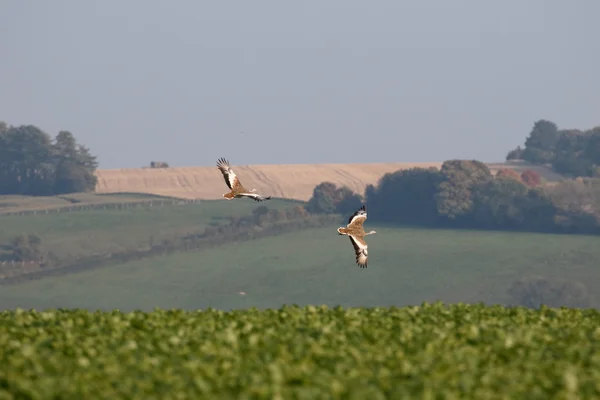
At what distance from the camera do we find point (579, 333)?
21.1 metres

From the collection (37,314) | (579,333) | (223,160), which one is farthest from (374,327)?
(223,160)

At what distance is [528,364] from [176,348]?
15.9ft

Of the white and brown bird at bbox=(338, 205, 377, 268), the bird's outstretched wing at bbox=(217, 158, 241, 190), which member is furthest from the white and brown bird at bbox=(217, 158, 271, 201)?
the white and brown bird at bbox=(338, 205, 377, 268)

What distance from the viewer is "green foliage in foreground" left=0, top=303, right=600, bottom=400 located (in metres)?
14.4

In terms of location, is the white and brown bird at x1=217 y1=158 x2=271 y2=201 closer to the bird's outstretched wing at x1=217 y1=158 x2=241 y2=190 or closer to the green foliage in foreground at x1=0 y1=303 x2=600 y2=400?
the bird's outstretched wing at x1=217 y1=158 x2=241 y2=190

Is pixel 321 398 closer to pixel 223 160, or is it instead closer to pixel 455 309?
pixel 455 309

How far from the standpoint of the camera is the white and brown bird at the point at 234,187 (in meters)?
29.2

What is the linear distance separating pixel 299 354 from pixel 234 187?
43.2 ft

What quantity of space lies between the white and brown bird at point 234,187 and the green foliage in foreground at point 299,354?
5.49 m

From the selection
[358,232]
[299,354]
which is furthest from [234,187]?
[299,354]

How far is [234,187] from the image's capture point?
30.1 m

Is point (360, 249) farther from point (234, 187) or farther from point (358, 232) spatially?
point (234, 187)

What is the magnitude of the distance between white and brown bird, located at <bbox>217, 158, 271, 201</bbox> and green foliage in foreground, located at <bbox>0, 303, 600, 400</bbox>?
5.49m

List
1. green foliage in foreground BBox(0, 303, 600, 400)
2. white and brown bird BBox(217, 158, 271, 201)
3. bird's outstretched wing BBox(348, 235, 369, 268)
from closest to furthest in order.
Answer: green foliage in foreground BBox(0, 303, 600, 400), white and brown bird BBox(217, 158, 271, 201), bird's outstretched wing BBox(348, 235, 369, 268)
